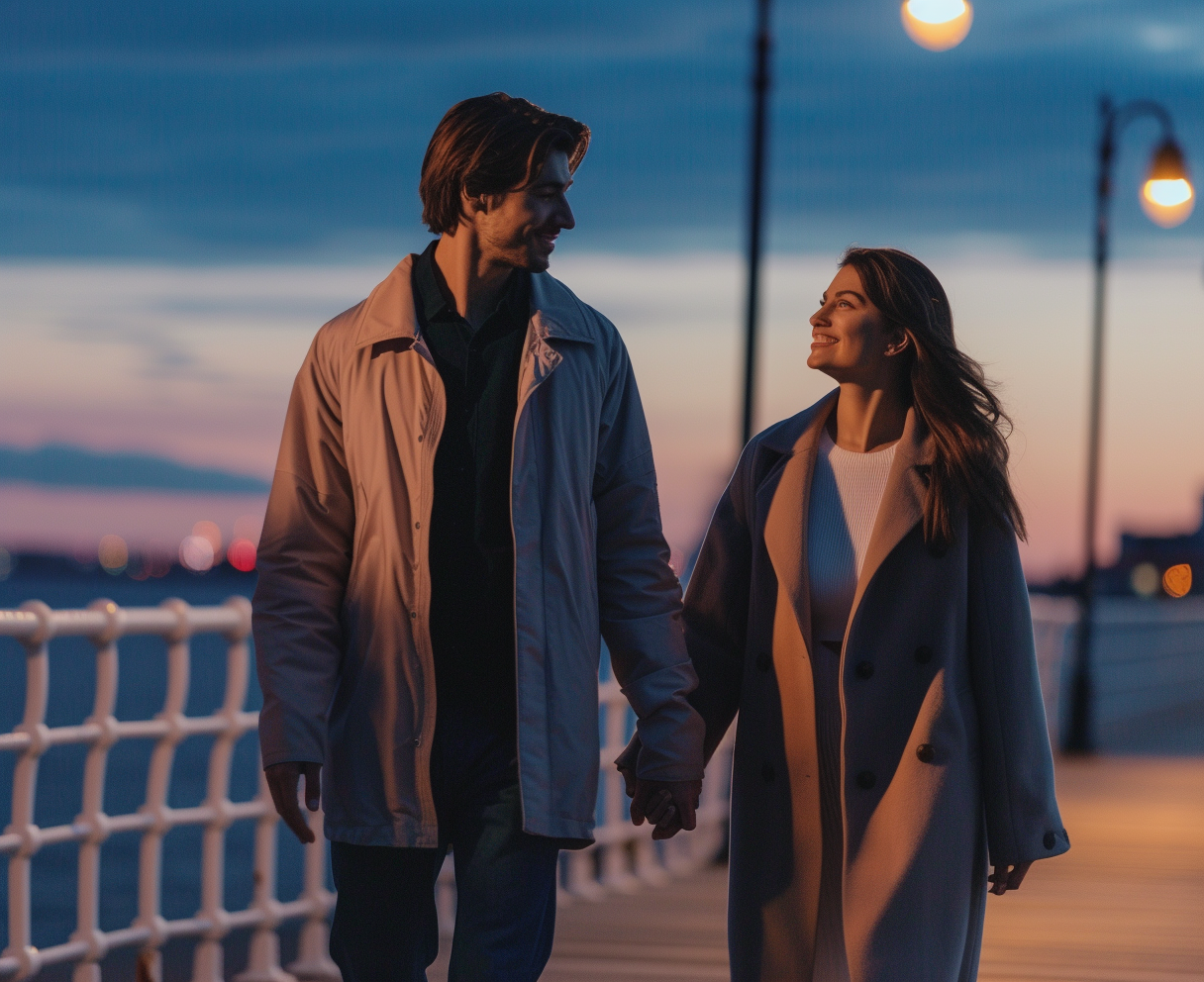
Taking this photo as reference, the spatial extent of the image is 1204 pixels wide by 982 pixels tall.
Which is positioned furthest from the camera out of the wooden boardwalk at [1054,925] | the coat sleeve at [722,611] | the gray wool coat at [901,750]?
the wooden boardwalk at [1054,925]

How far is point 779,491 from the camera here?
4.18 meters

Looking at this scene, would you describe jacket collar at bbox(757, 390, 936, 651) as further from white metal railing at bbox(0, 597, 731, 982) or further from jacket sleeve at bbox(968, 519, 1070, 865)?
white metal railing at bbox(0, 597, 731, 982)

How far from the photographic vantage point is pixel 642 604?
3646mm

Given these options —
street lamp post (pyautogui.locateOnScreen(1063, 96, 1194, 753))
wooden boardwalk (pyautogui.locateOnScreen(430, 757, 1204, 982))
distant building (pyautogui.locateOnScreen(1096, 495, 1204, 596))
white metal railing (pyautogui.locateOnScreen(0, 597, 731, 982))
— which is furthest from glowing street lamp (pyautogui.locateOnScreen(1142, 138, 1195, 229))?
distant building (pyautogui.locateOnScreen(1096, 495, 1204, 596))

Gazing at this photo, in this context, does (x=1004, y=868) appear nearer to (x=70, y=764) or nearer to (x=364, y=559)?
(x=364, y=559)

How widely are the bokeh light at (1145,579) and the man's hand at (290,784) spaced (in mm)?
93008

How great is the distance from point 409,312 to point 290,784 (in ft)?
3.03

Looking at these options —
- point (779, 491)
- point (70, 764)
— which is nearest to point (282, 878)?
point (779, 491)

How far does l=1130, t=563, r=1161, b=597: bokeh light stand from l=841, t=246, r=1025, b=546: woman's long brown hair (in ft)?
302

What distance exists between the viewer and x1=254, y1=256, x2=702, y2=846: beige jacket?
3391 millimetres

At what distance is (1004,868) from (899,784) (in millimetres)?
326

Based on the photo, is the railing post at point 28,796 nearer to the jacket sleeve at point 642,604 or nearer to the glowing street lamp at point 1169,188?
the jacket sleeve at point 642,604

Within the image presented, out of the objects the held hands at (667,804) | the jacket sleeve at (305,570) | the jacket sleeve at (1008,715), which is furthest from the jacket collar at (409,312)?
the jacket sleeve at (1008,715)

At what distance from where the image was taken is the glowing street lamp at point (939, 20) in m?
9.60
